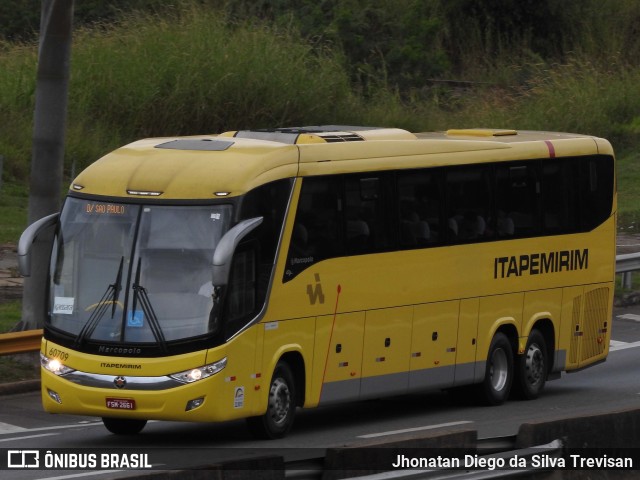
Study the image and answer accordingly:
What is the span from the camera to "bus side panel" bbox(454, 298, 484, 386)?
1658 cm

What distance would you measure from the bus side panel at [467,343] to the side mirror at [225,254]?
13.5ft

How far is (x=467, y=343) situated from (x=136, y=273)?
15.9 ft

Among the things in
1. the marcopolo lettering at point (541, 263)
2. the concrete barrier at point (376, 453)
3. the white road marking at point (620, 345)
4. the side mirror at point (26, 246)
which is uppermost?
the side mirror at point (26, 246)

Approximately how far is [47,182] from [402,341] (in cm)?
538

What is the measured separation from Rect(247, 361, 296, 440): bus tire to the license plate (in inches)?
52.1

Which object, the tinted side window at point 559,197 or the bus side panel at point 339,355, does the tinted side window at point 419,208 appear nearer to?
the bus side panel at point 339,355

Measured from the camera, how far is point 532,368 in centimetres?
1789

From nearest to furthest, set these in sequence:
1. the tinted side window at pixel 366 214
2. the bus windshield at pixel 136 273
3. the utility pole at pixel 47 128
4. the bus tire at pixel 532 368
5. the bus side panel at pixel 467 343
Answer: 1. the bus windshield at pixel 136 273
2. the tinted side window at pixel 366 214
3. the bus side panel at pixel 467 343
4. the bus tire at pixel 532 368
5. the utility pole at pixel 47 128

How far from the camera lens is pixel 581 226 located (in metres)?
18.3

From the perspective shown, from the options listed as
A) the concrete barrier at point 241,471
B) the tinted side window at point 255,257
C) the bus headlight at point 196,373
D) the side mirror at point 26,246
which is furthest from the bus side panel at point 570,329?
the concrete barrier at point 241,471

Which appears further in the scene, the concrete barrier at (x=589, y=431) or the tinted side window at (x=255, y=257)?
the tinted side window at (x=255, y=257)

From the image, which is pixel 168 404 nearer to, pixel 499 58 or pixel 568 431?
pixel 568 431

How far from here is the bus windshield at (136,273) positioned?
13.3 meters

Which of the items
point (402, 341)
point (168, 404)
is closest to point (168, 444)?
point (168, 404)
